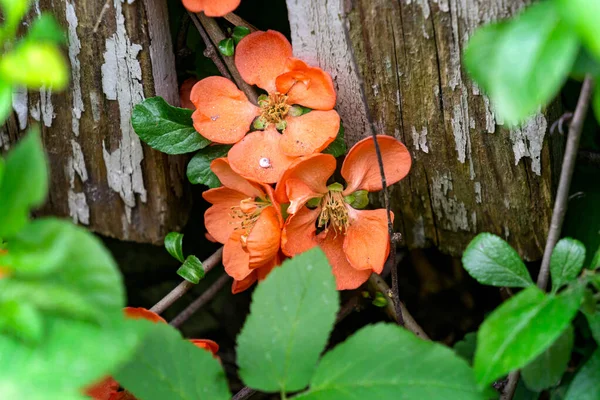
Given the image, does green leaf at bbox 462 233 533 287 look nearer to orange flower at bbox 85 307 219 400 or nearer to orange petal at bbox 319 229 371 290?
orange petal at bbox 319 229 371 290

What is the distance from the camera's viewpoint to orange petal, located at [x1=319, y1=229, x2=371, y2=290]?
4.21 feet

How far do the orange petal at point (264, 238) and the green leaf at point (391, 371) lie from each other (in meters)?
0.31

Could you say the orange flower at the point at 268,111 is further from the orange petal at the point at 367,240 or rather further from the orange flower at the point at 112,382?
the orange flower at the point at 112,382

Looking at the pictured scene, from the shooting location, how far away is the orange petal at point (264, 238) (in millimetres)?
1164

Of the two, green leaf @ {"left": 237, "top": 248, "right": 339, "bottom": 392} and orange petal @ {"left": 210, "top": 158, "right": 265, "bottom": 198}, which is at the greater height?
orange petal @ {"left": 210, "top": 158, "right": 265, "bottom": 198}

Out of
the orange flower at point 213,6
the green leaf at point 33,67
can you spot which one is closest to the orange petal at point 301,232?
the orange flower at point 213,6

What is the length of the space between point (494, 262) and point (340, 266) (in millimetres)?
361

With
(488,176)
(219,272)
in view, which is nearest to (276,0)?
(488,176)

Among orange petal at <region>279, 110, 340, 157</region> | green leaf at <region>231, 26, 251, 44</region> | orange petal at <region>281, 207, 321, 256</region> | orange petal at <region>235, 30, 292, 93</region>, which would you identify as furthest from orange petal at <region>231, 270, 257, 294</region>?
green leaf at <region>231, 26, 251, 44</region>

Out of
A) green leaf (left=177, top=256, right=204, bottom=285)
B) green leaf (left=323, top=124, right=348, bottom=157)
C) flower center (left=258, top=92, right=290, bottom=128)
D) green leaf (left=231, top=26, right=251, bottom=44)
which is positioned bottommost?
green leaf (left=177, top=256, right=204, bottom=285)

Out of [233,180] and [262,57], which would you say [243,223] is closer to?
[233,180]

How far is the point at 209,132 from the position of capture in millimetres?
1289

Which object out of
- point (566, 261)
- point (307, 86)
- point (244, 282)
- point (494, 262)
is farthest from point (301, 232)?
point (566, 261)

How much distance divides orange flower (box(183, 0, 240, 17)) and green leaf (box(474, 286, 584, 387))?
28.8 inches
